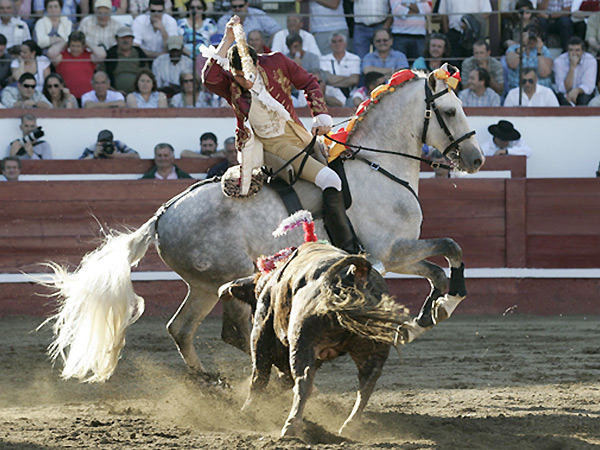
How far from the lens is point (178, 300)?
906 cm

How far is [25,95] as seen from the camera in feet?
32.6

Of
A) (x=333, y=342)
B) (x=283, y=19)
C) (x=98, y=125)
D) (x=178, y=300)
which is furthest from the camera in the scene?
(x=283, y=19)

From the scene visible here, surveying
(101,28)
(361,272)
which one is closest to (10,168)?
(101,28)

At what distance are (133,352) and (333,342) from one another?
12.3ft

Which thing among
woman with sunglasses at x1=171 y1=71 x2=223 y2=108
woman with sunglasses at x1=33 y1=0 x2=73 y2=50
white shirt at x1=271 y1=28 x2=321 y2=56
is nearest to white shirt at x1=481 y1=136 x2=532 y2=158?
white shirt at x1=271 y1=28 x2=321 y2=56

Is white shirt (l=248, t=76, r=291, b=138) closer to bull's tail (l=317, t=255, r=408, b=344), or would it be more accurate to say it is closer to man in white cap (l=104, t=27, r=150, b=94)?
bull's tail (l=317, t=255, r=408, b=344)

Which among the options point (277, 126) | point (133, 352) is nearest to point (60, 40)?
point (133, 352)

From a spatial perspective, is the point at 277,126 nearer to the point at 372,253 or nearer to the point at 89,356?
the point at 372,253

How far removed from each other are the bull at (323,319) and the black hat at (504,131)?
241 inches

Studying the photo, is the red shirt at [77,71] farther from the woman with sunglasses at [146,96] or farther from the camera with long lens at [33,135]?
the camera with long lens at [33,135]

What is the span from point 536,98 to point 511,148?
2.34ft

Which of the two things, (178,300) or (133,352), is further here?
(178,300)

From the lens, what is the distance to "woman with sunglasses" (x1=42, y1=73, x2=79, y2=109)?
996cm

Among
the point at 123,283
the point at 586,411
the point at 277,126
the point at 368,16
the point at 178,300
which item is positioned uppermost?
the point at 368,16
